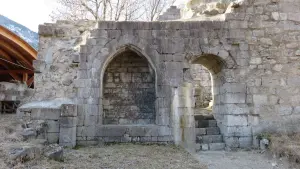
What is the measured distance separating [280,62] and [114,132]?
4.45m

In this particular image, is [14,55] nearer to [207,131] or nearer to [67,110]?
[67,110]

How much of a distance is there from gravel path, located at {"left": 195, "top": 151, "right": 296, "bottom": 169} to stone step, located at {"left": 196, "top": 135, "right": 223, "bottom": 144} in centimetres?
47

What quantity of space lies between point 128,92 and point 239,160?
11.5 feet

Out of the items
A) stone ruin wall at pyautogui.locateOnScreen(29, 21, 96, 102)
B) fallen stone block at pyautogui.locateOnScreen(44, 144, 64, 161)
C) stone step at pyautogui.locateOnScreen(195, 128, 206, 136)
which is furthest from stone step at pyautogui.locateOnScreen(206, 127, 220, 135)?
fallen stone block at pyautogui.locateOnScreen(44, 144, 64, 161)

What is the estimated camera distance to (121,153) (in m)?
5.30

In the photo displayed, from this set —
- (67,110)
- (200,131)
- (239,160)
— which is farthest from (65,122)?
(239,160)

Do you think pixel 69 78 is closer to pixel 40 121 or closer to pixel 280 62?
pixel 40 121

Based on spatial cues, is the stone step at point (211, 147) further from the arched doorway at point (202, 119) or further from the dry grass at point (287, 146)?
the dry grass at point (287, 146)

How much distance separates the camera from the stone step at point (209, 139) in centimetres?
651

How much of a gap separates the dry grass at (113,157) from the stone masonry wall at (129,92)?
138 cm

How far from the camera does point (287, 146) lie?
5.15m

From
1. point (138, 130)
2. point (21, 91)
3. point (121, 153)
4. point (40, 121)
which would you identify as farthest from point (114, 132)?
point (21, 91)

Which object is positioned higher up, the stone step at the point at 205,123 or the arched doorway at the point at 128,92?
the arched doorway at the point at 128,92

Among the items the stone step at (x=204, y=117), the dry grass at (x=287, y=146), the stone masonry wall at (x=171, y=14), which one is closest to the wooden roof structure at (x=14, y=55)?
the stone masonry wall at (x=171, y=14)
